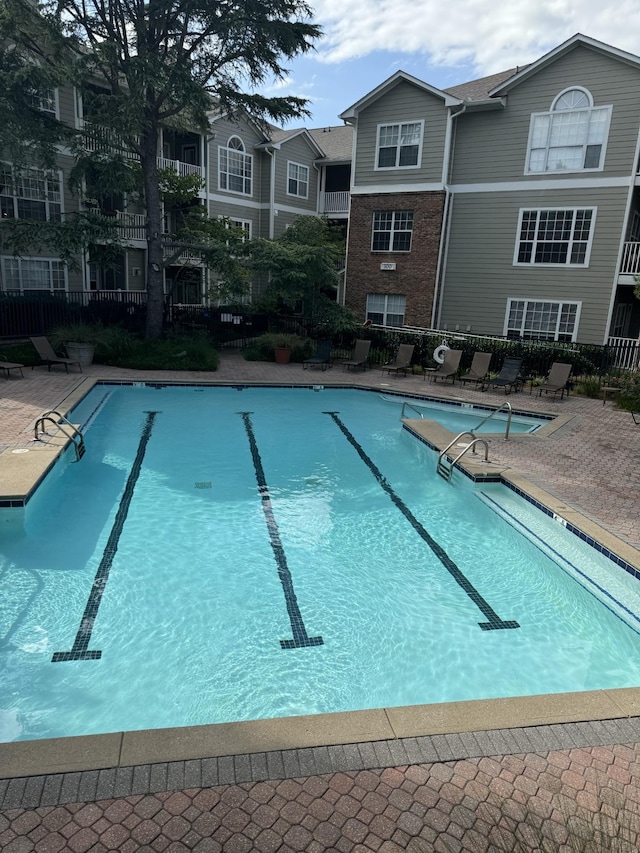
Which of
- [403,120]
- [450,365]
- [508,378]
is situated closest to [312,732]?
[508,378]

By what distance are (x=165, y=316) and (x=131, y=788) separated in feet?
67.7

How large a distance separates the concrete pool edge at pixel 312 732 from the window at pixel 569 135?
20.0m

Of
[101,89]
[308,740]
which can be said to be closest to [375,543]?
[308,740]

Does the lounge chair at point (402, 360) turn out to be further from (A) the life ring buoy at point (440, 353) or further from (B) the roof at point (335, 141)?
(B) the roof at point (335, 141)

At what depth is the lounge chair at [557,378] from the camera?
15.2 m

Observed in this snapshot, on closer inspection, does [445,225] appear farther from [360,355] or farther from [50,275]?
[50,275]

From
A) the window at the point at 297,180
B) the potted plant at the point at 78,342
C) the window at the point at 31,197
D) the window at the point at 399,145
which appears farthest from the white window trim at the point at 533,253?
the window at the point at 31,197

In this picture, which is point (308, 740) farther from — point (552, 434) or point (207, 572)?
point (552, 434)

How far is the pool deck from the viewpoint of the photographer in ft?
9.32

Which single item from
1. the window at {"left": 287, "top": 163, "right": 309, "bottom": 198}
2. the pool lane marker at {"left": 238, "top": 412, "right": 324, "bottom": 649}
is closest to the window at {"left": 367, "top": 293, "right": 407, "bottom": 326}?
the window at {"left": 287, "top": 163, "right": 309, "bottom": 198}

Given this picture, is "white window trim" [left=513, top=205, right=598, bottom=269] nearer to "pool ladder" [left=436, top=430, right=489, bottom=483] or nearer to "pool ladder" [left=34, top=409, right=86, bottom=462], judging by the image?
"pool ladder" [left=436, top=430, right=489, bottom=483]

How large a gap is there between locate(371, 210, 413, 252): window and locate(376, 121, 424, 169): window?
175cm

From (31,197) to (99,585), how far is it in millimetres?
20347

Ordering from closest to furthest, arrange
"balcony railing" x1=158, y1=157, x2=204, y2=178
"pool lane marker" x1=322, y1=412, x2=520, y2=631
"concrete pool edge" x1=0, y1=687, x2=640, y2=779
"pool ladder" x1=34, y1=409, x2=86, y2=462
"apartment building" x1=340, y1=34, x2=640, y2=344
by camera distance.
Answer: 1. "concrete pool edge" x1=0, y1=687, x2=640, y2=779
2. "pool lane marker" x1=322, y1=412, x2=520, y2=631
3. "pool ladder" x1=34, y1=409, x2=86, y2=462
4. "apartment building" x1=340, y1=34, x2=640, y2=344
5. "balcony railing" x1=158, y1=157, x2=204, y2=178
